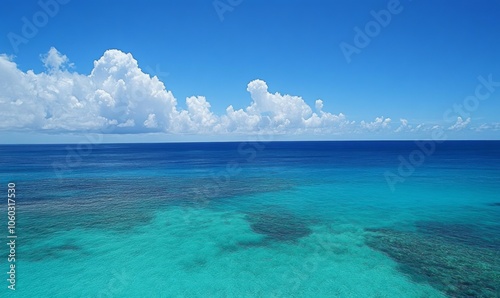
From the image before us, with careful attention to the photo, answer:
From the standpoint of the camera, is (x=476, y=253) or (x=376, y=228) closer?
(x=476, y=253)

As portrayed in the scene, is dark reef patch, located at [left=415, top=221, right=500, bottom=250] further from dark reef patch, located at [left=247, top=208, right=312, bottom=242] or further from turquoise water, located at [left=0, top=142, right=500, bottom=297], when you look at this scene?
dark reef patch, located at [left=247, top=208, right=312, bottom=242]

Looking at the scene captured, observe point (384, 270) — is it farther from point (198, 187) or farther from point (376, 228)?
point (198, 187)

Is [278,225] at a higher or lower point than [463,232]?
lower

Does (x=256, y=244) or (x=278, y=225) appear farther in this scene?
(x=278, y=225)

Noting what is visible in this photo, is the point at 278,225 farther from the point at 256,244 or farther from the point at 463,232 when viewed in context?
the point at 463,232

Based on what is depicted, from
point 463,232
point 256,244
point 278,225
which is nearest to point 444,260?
point 463,232

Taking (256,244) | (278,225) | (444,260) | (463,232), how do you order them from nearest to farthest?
(444,260)
(256,244)
(463,232)
(278,225)

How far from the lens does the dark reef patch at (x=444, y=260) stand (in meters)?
16.3

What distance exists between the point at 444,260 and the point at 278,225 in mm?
13743

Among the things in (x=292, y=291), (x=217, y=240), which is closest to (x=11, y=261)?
(x=217, y=240)

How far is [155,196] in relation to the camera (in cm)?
3944

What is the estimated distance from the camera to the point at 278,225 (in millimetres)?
27109

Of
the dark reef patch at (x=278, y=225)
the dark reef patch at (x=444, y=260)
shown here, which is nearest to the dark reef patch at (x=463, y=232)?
the dark reef patch at (x=444, y=260)

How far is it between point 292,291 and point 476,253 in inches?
610
